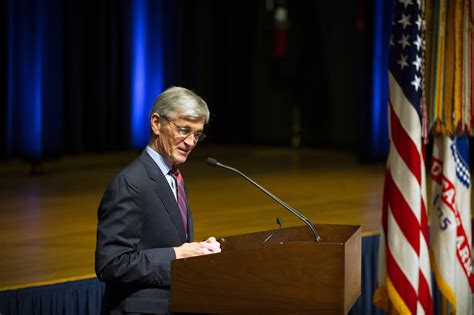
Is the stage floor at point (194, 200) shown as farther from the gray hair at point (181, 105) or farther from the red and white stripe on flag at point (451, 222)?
the gray hair at point (181, 105)

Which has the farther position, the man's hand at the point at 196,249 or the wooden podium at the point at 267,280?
the man's hand at the point at 196,249

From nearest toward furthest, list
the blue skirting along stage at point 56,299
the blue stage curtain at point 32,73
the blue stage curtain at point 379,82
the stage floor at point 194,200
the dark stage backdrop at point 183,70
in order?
1. the blue skirting along stage at point 56,299
2. the stage floor at point 194,200
3. the blue stage curtain at point 32,73
4. the dark stage backdrop at point 183,70
5. the blue stage curtain at point 379,82

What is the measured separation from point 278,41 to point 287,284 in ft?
34.0

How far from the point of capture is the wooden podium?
8.59 ft

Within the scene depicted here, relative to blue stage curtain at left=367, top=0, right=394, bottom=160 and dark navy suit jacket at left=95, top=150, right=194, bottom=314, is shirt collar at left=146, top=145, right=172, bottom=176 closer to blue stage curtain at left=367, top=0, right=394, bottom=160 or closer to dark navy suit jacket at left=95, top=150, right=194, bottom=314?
dark navy suit jacket at left=95, top=150, right=194, bottom=314

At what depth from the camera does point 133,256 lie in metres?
→ 2.68

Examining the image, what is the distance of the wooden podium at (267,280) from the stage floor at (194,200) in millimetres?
1738

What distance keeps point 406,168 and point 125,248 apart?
1994 mm

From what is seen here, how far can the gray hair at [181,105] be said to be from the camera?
2754mm

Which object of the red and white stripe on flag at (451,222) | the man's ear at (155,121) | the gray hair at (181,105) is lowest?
the red and white stripe on flag at (451,222)

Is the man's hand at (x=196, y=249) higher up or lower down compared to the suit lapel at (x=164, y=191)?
lower down

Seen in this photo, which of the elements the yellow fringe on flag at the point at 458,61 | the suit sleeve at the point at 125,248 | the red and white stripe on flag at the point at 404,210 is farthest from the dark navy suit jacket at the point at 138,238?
the yellow fringe on flag at the point at 458,61

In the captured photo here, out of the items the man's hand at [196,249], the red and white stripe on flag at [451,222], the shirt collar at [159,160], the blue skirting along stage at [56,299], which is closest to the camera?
the man's hand at [196,249]

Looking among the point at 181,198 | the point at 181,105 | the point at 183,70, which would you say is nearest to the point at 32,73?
the point at 183,70
